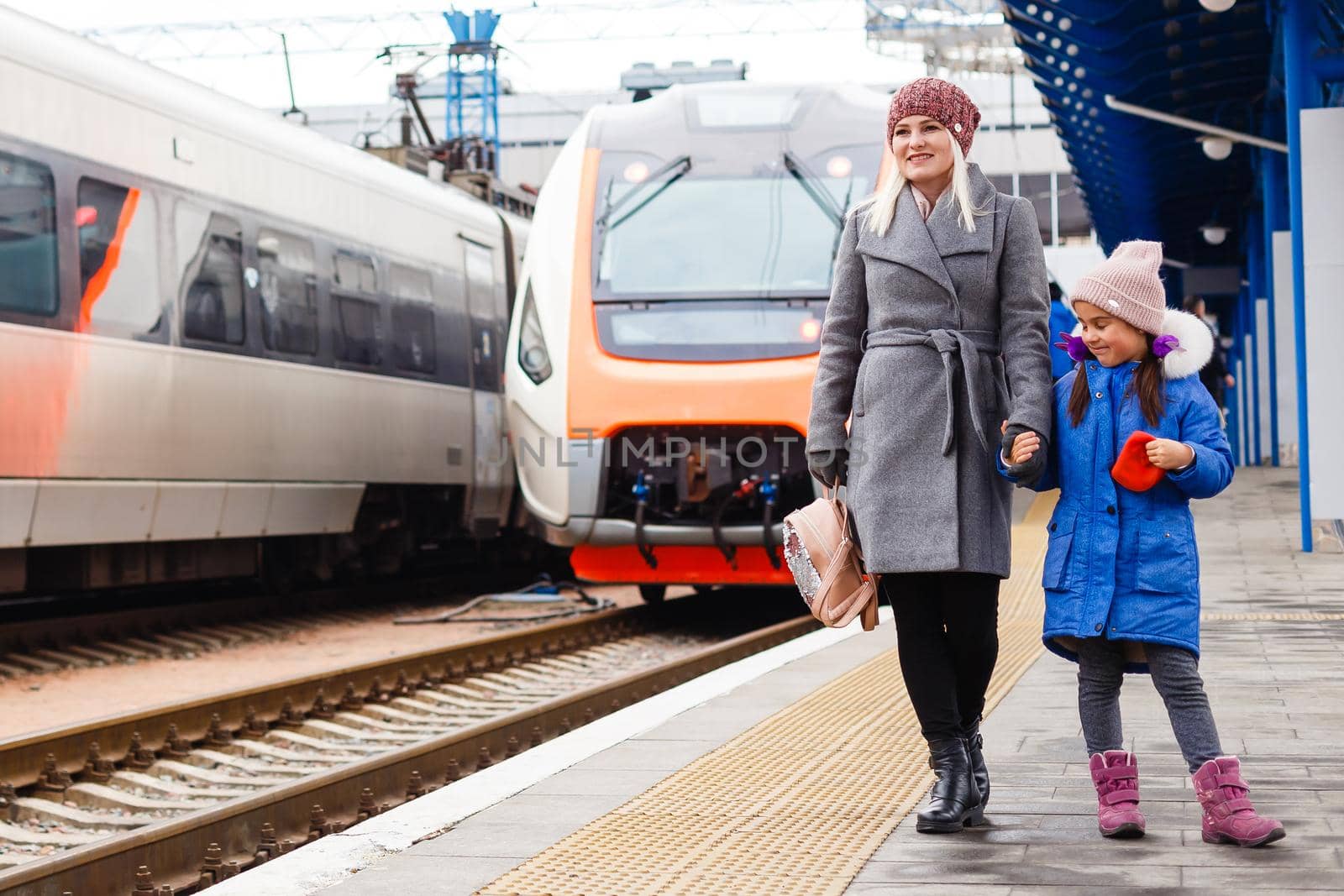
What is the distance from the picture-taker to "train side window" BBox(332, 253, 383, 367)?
→ 12367 millimetres

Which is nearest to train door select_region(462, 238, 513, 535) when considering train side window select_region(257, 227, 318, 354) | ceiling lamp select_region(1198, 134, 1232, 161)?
train side window select_region(257, 227, 318, 354)

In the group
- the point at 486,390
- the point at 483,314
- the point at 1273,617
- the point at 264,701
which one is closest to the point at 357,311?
the point at 483,314

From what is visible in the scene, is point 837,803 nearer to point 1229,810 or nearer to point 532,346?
point 1229,810

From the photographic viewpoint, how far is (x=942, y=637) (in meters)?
3.94

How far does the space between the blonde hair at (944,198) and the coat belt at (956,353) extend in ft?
0.75

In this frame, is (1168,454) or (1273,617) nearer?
(1168,454)

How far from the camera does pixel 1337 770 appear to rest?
4344 millimetres

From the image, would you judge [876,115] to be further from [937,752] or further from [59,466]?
[937,752]

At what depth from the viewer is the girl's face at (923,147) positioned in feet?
12.7

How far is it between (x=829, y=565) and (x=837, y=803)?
61 centimetres

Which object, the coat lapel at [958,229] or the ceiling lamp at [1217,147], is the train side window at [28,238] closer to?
the coat lapel at [958,229]

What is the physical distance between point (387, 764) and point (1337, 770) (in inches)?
119

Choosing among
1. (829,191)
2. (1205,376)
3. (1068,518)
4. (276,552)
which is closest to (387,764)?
(1068,518)

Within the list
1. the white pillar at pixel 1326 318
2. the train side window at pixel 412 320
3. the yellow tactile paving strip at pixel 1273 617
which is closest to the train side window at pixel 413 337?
the train side window at pixel 412 320
